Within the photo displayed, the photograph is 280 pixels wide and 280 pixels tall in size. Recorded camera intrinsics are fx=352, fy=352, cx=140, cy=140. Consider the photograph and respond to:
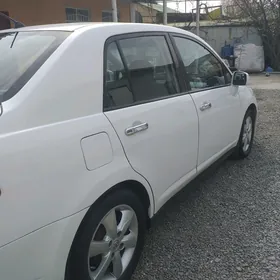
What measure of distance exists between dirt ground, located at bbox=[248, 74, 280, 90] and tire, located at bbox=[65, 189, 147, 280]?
32.3 ft

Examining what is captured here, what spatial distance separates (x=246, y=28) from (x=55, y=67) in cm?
1616

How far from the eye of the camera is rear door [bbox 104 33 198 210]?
226 centimetres

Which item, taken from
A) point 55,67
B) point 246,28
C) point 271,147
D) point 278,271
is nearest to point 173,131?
point 55,67

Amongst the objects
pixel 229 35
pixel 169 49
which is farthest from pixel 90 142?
pixel 229 35

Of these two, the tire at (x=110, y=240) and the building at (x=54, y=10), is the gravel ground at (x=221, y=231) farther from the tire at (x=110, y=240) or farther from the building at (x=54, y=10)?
the building at (x=54, y=10)

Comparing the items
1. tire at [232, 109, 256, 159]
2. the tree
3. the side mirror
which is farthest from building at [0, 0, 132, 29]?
the side mirror

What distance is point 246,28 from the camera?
16375 mm

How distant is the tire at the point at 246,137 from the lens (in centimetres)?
445

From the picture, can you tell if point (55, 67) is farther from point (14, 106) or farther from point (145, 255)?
point (145, 255)

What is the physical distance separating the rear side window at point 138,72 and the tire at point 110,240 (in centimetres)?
62

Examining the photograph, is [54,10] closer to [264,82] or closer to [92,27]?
[264,82]

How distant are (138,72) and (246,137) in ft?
8.35

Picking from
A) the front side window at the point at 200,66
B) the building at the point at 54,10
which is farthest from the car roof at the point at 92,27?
the building at the point at 54,10

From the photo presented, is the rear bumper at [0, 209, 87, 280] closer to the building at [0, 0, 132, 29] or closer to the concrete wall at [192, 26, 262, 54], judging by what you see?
the building at [0, 0, 132, 29]
